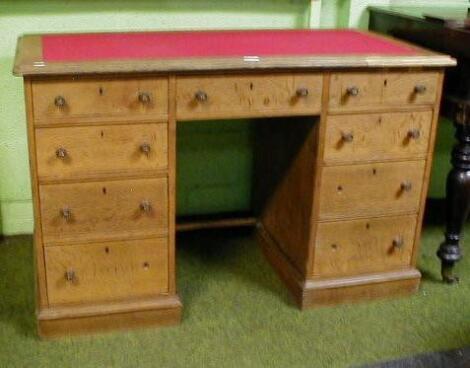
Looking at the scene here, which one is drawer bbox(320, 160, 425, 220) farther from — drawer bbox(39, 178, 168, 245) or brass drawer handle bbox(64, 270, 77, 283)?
brass drawer handle bbox(64, 270, 77, 283)

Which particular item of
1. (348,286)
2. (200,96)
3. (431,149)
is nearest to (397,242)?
(348,286)

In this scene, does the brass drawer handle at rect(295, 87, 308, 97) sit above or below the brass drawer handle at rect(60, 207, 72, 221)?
above

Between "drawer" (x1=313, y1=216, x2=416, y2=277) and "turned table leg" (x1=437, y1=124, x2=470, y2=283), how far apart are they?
156 mm

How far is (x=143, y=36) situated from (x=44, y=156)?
2.05ft

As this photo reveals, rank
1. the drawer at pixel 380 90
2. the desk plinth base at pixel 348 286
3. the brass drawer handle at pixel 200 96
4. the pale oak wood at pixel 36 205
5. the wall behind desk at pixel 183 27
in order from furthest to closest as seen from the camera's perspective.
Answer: the wall behind desk at pixel 183 27 < the desk plinth base at pixel 348 286 < the drawer at pixel 380 90 < the brass drawer handle at pixel 200 96 < the pale oak wood at pixel 36 205

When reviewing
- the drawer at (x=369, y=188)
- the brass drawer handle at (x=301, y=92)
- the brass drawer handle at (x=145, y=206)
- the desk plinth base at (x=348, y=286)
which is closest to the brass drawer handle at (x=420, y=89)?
the drawer at (x=369, y=188)

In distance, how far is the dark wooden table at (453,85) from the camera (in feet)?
7.02

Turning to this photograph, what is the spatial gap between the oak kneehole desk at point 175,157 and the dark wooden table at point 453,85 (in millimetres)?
109

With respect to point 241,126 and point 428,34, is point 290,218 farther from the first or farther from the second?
point 428,34

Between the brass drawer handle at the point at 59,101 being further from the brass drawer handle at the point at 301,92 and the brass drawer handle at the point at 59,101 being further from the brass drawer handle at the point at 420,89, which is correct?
the brass drawer handle at the point at 420,89

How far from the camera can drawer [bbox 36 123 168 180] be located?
1841 millimetres

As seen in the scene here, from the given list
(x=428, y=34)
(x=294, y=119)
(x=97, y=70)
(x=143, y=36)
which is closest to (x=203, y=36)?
(x=143, y=36)

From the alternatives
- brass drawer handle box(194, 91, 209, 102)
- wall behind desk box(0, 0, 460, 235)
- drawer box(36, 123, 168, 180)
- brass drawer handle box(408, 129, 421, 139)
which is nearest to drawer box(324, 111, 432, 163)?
brass drawer handle box(408, 129, 421, 139)

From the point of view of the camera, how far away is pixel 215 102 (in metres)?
1.92
